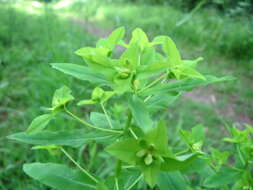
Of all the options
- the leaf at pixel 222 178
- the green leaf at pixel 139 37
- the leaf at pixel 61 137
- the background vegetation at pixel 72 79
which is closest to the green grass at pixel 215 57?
the background vegetation at pixel 72 79

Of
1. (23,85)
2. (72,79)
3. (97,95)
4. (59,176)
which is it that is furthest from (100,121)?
(23,85)

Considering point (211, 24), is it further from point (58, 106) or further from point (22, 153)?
point (58, 106)

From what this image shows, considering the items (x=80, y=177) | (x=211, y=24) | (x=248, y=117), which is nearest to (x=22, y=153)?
(x=80, y=177)

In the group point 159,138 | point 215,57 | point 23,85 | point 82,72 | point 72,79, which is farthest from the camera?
point 215,57

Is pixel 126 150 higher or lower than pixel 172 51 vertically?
lower

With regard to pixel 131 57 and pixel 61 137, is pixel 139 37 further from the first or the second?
pixel 61 137

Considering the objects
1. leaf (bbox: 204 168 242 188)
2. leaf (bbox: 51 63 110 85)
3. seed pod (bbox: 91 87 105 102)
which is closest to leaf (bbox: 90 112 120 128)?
seed pod (bbox: 91 87 105 102)

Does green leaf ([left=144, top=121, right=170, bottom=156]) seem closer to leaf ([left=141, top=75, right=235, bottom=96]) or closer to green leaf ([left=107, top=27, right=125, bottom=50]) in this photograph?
leaf ([left=141, top=75, right=235, bottom=96])
